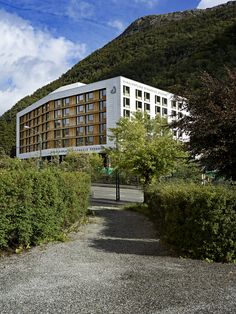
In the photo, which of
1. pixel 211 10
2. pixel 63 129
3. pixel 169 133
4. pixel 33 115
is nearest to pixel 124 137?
pixel 169 133

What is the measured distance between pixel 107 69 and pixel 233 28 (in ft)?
147

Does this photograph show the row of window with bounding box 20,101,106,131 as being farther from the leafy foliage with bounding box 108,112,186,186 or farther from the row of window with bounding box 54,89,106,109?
the leafy foliage with bounding box 108,112,186,186

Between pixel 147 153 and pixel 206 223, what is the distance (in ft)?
44.2

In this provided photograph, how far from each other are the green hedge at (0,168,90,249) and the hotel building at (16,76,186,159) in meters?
63.3

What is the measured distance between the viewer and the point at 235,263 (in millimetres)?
6871

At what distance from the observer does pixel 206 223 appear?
712 centimetres

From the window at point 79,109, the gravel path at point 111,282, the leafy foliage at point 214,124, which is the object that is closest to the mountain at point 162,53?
the window at point 79,109

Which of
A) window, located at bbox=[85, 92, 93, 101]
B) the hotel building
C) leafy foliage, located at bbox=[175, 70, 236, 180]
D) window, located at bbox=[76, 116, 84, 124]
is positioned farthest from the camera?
window, located at bbox=[76, 116, 84, 124]

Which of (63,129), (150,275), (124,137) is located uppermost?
(63,129)

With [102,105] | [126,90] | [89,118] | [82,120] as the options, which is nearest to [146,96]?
[126,90]

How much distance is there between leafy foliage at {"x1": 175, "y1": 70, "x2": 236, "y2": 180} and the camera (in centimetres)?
1147

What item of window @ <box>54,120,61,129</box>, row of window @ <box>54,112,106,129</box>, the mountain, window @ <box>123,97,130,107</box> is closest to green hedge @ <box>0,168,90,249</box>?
window @ <box>123,97,130,107</box>

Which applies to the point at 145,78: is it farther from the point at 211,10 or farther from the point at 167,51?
the point at 211,10

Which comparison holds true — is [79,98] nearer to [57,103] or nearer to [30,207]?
[57,103]
